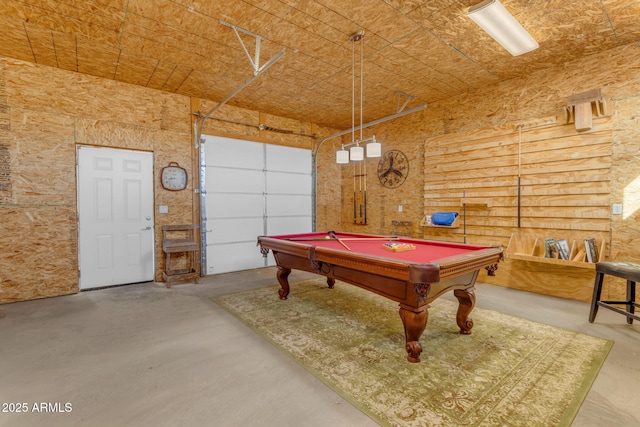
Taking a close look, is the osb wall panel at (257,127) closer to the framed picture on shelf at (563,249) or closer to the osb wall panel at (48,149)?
the osb wall panel at (48,149)

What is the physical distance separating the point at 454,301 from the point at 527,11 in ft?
10.4

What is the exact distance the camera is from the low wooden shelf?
11.4ft

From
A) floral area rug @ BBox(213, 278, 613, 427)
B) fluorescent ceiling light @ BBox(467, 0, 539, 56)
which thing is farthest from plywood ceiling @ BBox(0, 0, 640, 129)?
floral area rug @ BBox(213, 278, 613, 427)

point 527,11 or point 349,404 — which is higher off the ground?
point 527,11

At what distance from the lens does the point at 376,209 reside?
20.4 ft

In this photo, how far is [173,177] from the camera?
15.7ft

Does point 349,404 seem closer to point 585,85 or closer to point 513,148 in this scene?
point 513,148

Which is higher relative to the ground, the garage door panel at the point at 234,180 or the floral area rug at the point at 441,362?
the garage door panel at the point at 234,180

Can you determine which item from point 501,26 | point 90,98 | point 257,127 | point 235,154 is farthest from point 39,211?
point 501,26

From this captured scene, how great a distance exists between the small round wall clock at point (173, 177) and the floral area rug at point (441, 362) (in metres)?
2.40

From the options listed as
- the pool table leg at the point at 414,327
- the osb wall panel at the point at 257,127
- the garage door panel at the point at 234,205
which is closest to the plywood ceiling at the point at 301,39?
the osb wall panel at the point at 257,127

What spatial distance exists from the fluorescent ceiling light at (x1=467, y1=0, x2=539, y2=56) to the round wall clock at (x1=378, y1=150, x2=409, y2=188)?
266 cm

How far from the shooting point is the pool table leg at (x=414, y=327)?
86.5 inches

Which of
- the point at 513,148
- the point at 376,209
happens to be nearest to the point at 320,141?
the point at 376,209
